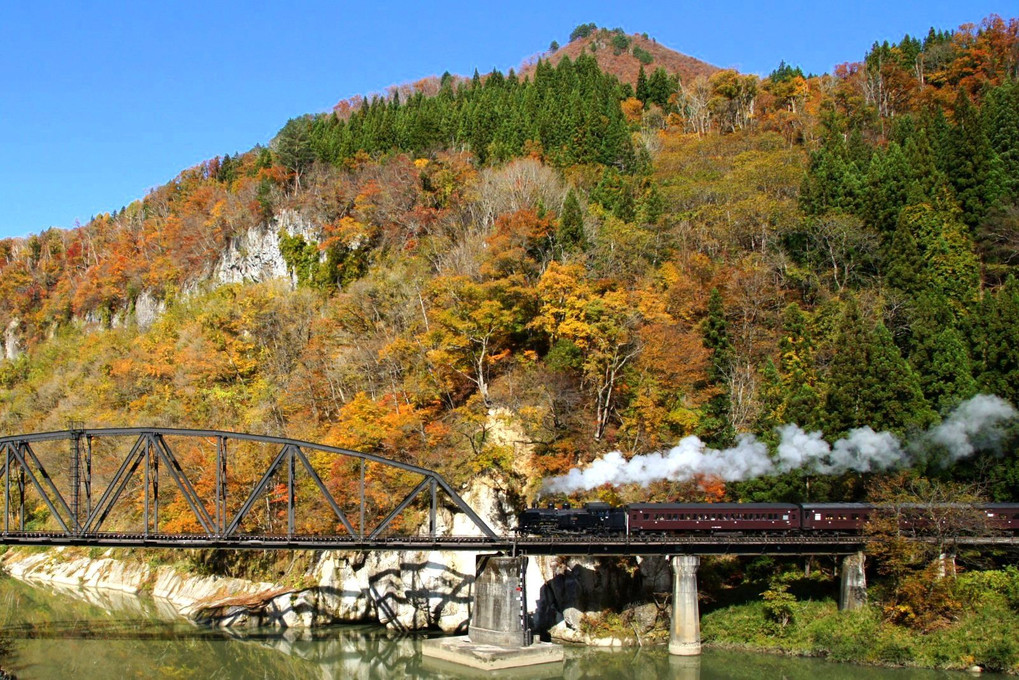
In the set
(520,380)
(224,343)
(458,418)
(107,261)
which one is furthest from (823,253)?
(107,261)

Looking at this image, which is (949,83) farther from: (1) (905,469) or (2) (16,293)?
(2) (16,293)

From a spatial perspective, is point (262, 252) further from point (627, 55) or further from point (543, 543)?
point (627, 55)

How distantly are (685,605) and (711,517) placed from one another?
12.5 ft

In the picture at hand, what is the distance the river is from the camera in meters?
33.4

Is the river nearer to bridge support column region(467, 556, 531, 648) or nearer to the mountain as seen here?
bridge support column region(467, 556, 531, 648)

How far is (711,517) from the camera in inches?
1462

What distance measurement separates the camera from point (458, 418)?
48.2 meters

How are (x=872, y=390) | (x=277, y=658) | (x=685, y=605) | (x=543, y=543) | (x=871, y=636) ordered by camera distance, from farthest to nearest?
(x=872, y=390)
(x=277, y=658)
(x=543, y=543)
(x=685, y=605)
(x=871, y=636)

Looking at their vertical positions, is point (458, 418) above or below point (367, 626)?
above

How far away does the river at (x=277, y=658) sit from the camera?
3341cm

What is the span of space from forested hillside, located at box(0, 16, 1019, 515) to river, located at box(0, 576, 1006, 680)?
352 inches

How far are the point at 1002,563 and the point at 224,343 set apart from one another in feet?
162

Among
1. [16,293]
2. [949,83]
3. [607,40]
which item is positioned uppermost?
[607,40]

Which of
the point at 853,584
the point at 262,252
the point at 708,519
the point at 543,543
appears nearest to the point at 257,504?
the point at 543,543
